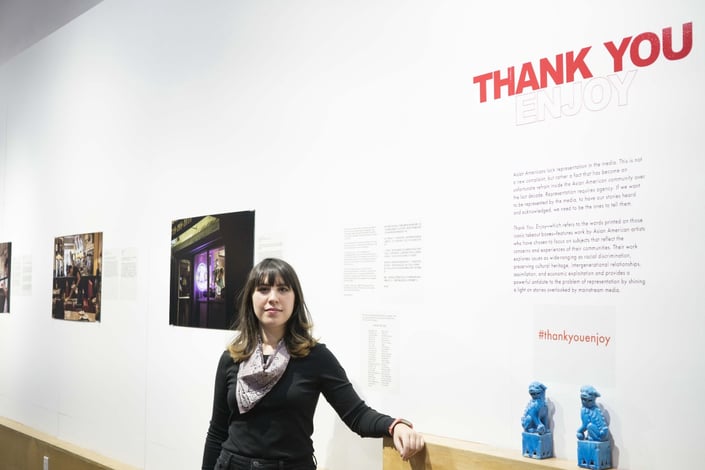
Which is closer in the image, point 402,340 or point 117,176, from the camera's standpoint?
point 402,340

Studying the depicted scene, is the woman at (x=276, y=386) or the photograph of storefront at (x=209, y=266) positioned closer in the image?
the woman at (x=276, y=386)

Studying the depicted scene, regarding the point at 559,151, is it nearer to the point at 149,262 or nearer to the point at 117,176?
the point at 149,262

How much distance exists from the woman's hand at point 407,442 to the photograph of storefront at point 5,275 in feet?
16.6

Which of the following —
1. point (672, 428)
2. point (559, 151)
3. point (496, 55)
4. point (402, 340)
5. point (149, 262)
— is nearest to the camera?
point (672, 428)

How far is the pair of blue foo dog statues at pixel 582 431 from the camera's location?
84.2 inches

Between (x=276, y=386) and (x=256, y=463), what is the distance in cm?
32

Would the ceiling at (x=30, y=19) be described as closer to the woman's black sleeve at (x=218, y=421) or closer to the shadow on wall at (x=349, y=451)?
the woman's black sleeve at (x=218, y=421)

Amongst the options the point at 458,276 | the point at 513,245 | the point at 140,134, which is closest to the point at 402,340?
the point at 458,276

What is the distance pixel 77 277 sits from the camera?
201 inches

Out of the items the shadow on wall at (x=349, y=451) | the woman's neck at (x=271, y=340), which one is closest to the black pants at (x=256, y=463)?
the shadow on wall at (x=349, y=451)

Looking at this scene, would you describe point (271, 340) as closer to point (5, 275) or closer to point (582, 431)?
point (582, 431)

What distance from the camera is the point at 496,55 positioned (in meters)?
2.58

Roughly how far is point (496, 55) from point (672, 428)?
152cm

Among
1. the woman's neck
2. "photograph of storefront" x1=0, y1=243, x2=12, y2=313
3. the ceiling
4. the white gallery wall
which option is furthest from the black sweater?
"photograph of storefront" x1=0, y1=243, x2=12, y2=313
